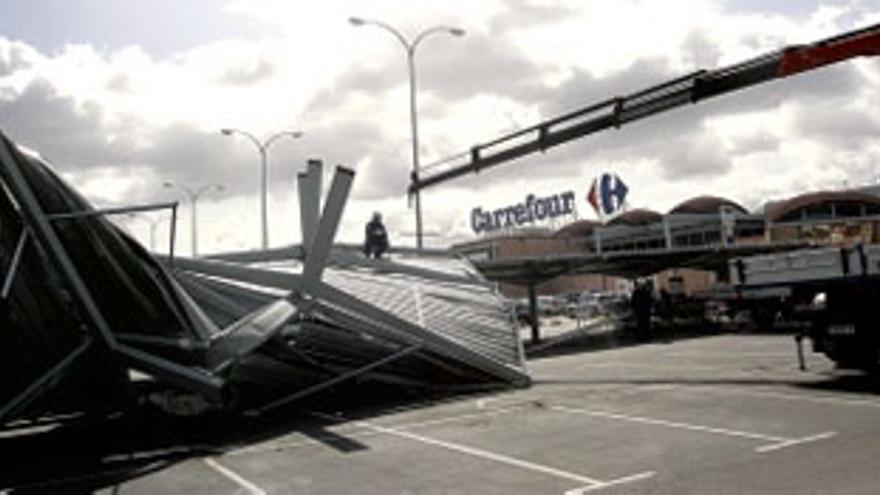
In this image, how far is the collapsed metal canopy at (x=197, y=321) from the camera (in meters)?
11.7

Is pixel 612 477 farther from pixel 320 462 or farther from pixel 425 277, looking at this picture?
pixel 425 277

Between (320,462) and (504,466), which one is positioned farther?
(320,462)

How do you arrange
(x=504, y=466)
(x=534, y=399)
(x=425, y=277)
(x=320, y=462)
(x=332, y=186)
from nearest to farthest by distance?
(x=504, y=466) < (x=320, y=462) < (x=332, y=186) < (x=534, y=399) < (x=425, y=277)

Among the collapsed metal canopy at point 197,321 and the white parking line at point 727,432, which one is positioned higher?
the collapsed metal canopy at point 197,321

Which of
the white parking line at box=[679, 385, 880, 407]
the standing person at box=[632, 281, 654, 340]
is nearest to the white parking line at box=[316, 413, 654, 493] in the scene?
the white parking line at box=[679, 385, 880, 407]

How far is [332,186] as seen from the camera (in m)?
14.0

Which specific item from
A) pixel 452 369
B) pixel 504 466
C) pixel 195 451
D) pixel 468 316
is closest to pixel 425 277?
pixel 468 316

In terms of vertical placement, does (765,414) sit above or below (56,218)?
below

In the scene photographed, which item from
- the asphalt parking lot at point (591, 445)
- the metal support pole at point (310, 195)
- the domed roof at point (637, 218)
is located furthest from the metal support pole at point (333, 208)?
the domed roof at point (637, 218)

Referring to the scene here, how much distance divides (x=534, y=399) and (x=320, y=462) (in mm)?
5277

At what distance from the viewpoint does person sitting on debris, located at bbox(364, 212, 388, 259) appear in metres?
20.0

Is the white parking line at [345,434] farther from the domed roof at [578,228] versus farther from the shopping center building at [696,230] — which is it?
the domed roof at [578,228]

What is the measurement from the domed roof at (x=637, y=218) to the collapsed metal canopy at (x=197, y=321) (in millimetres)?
69504

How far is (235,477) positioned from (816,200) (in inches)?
2420
